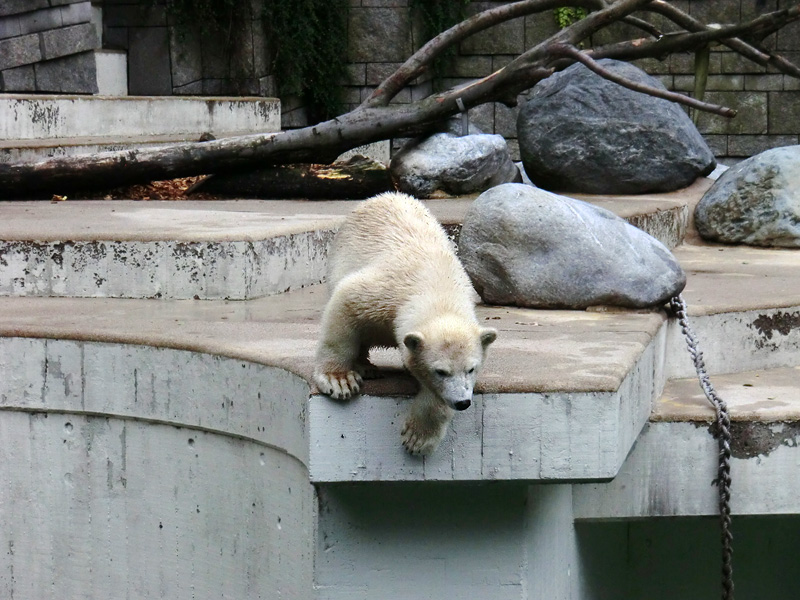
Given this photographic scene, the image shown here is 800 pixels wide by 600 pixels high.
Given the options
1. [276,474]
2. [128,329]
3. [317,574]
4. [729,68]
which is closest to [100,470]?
[128,329]

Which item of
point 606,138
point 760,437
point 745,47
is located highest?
point 745,47

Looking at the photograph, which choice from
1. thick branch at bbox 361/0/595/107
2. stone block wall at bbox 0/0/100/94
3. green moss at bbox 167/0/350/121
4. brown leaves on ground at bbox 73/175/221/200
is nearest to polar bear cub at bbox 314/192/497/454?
brown leaves on ground at bbox 73/175/221/200

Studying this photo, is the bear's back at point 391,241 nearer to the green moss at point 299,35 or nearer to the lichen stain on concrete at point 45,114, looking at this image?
the lichen stain on concrete at point 45,114

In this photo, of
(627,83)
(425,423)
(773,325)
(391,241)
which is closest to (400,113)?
(627,83)

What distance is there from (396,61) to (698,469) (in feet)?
28.8

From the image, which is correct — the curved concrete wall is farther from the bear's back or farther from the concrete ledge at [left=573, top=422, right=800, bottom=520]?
the concrete ledge at [left=573, top=422, right=800, bottom=520]

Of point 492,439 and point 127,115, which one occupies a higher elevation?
point 127,115

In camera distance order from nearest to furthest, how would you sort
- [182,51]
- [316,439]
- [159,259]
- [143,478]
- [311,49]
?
[316,439] → [143,478] → [159,259] → [182,51] → [311,49]

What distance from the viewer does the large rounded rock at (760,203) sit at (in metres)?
6.03

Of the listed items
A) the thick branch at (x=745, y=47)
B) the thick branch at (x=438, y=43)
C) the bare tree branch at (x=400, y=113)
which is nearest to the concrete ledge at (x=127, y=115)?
the bare tree branch at (x=400, y=113)

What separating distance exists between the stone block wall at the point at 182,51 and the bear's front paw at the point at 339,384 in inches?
327

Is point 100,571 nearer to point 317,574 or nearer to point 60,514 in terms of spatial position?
point 60,514

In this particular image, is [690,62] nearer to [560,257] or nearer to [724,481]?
[560,257]

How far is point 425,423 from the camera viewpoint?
2.62 metres
